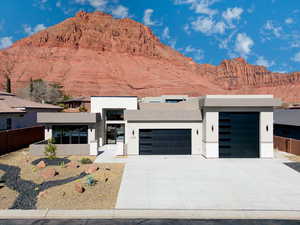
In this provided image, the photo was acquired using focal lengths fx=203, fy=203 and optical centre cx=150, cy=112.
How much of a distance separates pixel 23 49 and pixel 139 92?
234 ft

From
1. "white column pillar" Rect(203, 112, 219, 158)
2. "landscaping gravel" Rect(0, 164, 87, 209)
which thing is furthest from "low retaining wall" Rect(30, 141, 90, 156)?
"white column pillar" Rect(203, 112, 219, 158)

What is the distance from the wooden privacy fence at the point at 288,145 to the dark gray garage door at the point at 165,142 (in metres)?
9.71

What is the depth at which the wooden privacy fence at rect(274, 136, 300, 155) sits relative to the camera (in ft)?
60.7

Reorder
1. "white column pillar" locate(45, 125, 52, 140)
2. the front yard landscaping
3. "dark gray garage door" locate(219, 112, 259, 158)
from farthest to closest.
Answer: "white column pillar" locate(45, 125, 52, 140)
"dark gray garage door" locate(219, 112, 259, 158)
the front yard landscaping

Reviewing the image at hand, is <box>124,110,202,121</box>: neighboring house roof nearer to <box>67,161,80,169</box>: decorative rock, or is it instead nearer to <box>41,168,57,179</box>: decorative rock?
<box>67,161,80,169</box>: decorative rock

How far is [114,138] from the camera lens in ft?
77.7

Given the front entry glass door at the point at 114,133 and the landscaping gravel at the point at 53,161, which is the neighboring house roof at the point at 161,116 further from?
the landscaping gravel at the point at 53,161

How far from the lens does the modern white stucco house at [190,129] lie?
17250mm

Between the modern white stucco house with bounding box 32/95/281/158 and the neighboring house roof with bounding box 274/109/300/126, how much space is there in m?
6.64

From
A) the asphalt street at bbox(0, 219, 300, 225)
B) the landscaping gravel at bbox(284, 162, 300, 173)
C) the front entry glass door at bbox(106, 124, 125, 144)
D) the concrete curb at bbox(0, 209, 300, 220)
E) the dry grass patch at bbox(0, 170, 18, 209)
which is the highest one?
the front entry glass door at bbox(106, 124, 125, 144)

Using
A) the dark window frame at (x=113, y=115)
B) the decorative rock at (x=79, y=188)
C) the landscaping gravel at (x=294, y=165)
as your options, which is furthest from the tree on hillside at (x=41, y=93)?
the landscaping gravel at (x=294, y=165)

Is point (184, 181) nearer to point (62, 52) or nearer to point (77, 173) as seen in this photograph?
point (77, 173)

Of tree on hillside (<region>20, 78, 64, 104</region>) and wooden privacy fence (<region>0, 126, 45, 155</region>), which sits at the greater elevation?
tree on hillside (<region>20, 78, 64, 104</region>)

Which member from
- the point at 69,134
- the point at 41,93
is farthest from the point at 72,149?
the point at 41,93
